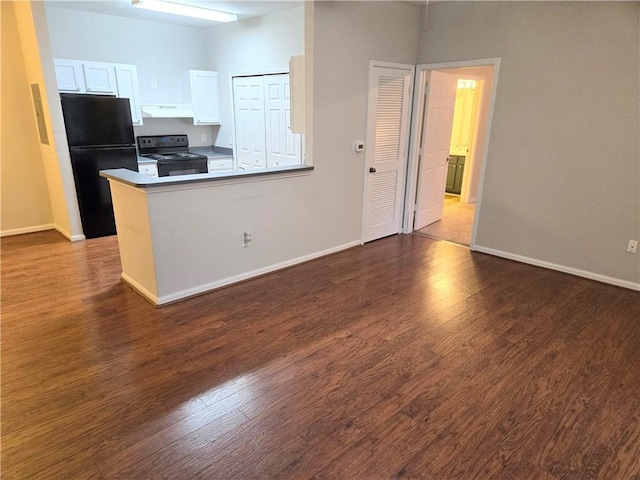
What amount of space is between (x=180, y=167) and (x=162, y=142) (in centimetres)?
73

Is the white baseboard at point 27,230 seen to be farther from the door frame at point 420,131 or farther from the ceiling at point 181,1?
the door frame at point 420,131

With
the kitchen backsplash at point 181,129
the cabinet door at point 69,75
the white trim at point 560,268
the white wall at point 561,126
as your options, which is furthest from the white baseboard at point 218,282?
the kitchen backsplash at point 181,129

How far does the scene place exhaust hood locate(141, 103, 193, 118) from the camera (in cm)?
558

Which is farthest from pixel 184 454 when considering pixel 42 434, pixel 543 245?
pixel 543 245

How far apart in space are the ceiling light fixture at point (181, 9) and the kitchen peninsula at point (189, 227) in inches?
85.2

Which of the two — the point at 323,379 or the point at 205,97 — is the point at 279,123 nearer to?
the point at 205,97

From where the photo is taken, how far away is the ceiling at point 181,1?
457cm

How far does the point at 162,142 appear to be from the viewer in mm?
5969

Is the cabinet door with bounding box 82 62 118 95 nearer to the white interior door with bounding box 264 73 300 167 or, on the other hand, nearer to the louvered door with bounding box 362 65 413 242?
the white interior door with bounding box 264 73 300 167

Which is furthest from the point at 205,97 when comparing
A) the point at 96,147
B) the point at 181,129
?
the point at 96,147

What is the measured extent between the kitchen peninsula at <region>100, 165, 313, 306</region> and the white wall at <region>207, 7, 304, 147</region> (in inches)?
89.3

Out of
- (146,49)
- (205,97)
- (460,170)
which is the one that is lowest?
(460,170)

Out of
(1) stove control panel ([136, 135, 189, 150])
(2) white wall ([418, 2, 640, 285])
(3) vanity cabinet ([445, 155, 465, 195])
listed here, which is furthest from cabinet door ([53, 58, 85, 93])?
(3) vanity cabinet ([445, 155, 465, 195])

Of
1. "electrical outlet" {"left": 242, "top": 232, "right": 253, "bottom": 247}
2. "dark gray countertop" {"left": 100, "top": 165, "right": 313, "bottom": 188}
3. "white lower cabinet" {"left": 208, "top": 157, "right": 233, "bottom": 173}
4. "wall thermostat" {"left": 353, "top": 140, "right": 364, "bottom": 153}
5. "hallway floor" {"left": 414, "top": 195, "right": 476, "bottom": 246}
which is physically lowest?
"hallway floor" {"left": 414, "top": 195, "right": 476, "bottom": 246}
